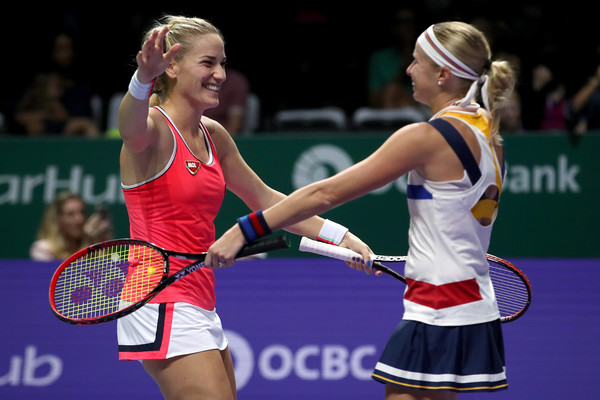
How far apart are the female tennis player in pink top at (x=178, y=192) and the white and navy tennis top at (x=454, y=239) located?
570 mm

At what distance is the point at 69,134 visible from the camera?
24.1 feet

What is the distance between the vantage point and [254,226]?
282 centimetres

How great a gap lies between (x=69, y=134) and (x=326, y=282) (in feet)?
10.8

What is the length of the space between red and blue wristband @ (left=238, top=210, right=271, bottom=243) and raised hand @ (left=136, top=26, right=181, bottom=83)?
1.96ft

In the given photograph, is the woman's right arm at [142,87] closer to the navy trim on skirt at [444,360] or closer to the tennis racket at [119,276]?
the tennis racket at [119,276]

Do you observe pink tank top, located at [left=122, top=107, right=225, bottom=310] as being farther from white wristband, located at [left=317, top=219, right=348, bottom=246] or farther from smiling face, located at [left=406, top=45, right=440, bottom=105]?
smiling face, located at [left=406, top=45, right=440, bottom=105]

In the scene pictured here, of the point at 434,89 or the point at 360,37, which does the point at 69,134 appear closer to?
the point at 360,37

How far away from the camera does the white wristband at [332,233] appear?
3451 millimetres

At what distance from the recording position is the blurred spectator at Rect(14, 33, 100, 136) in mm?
7434

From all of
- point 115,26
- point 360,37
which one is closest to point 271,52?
point 360,37

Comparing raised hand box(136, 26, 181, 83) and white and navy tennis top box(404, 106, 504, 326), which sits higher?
raised hand box(136, 26, 181, 83)

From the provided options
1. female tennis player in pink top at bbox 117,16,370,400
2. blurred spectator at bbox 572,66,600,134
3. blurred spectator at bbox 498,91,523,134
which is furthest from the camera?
blurred spectator at bbox 572,66,600,134

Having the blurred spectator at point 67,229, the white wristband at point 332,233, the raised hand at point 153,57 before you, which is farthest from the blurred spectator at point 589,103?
the raised hand at point 153,57

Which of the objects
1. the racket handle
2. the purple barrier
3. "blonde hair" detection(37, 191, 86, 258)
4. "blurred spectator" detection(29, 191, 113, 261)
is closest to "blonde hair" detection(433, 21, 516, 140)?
the racket handle
